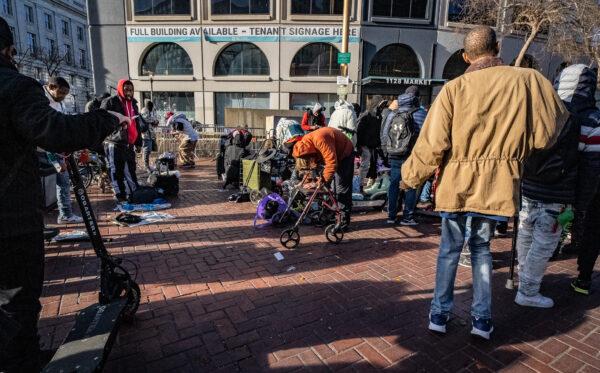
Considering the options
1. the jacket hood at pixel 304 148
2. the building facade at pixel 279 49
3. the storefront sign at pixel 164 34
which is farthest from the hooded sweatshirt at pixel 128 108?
the storefront sign at pixel 164 34

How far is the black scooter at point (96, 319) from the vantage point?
6.74ft

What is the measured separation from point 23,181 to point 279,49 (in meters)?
21.0

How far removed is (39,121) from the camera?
1809mm

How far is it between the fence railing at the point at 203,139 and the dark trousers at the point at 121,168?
5485mm

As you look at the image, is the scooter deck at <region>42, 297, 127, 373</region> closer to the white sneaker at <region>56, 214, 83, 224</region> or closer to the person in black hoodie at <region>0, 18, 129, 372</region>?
the person in black hoodie at <region>0, 18, 129, 372</region>

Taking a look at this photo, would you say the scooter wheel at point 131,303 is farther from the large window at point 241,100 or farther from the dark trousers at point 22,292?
the large window at point 241,100

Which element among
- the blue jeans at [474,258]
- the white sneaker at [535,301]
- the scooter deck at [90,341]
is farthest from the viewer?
the white sneaker at [535,301]

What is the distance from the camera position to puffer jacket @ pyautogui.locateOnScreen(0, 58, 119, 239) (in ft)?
5.88

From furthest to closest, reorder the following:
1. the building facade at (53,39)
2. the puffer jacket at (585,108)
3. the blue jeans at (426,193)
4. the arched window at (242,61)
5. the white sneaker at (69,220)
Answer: the building facade at (53,39) < the arched window at (242,61) < the blue jeans at (426,193) < the white sneaker at (69,220) < the puffer jacket at (585,108)

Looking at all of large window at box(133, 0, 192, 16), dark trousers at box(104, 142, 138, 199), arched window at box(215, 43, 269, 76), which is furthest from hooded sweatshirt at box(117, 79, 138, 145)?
large window at box(133, 0, 192, 16)

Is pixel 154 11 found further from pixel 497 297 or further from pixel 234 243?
pixel 497 297

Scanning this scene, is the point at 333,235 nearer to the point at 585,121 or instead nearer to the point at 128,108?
the point at 585,121

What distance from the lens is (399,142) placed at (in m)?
5.48

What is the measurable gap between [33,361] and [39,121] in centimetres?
139
